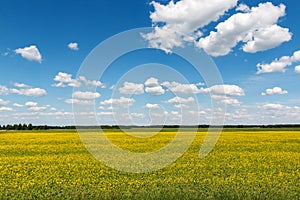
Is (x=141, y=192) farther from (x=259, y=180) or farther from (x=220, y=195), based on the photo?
(x=259, y=180)

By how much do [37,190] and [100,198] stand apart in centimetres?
313

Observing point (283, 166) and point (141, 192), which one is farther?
point (283, 166)

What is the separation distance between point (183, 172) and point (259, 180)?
140 inches

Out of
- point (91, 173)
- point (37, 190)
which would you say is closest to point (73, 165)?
point (91, 173)

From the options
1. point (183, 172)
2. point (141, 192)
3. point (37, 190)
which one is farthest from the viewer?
point (183, 172)

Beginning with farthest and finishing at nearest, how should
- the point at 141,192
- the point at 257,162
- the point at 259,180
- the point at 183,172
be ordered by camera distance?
the point at 257,162
the point at 183,172
the point at 259,180
the point at 141,192

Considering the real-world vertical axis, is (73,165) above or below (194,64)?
below

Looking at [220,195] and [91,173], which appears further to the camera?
[91,173]

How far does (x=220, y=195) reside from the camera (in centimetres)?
1088

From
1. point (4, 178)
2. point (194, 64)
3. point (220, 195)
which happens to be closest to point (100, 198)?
point (220, 195)

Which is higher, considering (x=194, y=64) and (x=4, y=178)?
(x=194, y=64)

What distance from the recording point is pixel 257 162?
20.0 m

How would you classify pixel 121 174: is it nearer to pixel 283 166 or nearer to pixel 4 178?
pixel 4 178

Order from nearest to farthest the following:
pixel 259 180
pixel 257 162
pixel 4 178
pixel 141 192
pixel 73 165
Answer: pixel 141 192 → pixel 259 180 → pixel 4 178 → pixel 73 165 → pixel 257 162
